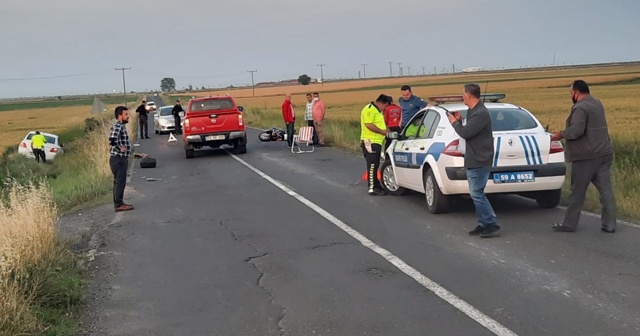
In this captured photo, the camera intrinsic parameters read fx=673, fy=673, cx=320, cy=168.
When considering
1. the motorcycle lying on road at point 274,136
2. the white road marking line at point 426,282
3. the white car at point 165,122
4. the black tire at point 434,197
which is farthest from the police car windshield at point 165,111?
the black tire at point 434,197

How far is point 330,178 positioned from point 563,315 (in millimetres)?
9387

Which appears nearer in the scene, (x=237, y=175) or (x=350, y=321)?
(x=350, y=321)

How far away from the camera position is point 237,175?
15.9 metres

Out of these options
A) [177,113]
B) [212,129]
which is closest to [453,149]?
[212,129]

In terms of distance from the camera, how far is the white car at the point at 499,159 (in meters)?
8.91

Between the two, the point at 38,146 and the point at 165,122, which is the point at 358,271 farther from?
the point at 165,122

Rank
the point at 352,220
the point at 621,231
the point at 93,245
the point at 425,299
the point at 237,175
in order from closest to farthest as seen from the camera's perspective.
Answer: the point at 425,299, the point at 621,231, the point at 93,245, the point at 352,220, the point at 237,175

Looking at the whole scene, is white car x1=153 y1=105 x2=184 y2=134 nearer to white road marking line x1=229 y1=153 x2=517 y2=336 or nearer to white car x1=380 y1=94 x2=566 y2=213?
white road marking line x1=229 y1=153 x2=517 y2=336

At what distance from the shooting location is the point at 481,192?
314 inches

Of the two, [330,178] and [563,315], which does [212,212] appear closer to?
[330,178]

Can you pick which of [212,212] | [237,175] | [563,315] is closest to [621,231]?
[563,315]

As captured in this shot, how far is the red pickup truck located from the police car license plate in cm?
1332

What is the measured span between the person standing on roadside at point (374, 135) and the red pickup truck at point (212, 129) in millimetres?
10053

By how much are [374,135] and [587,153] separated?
4375 millimetres
